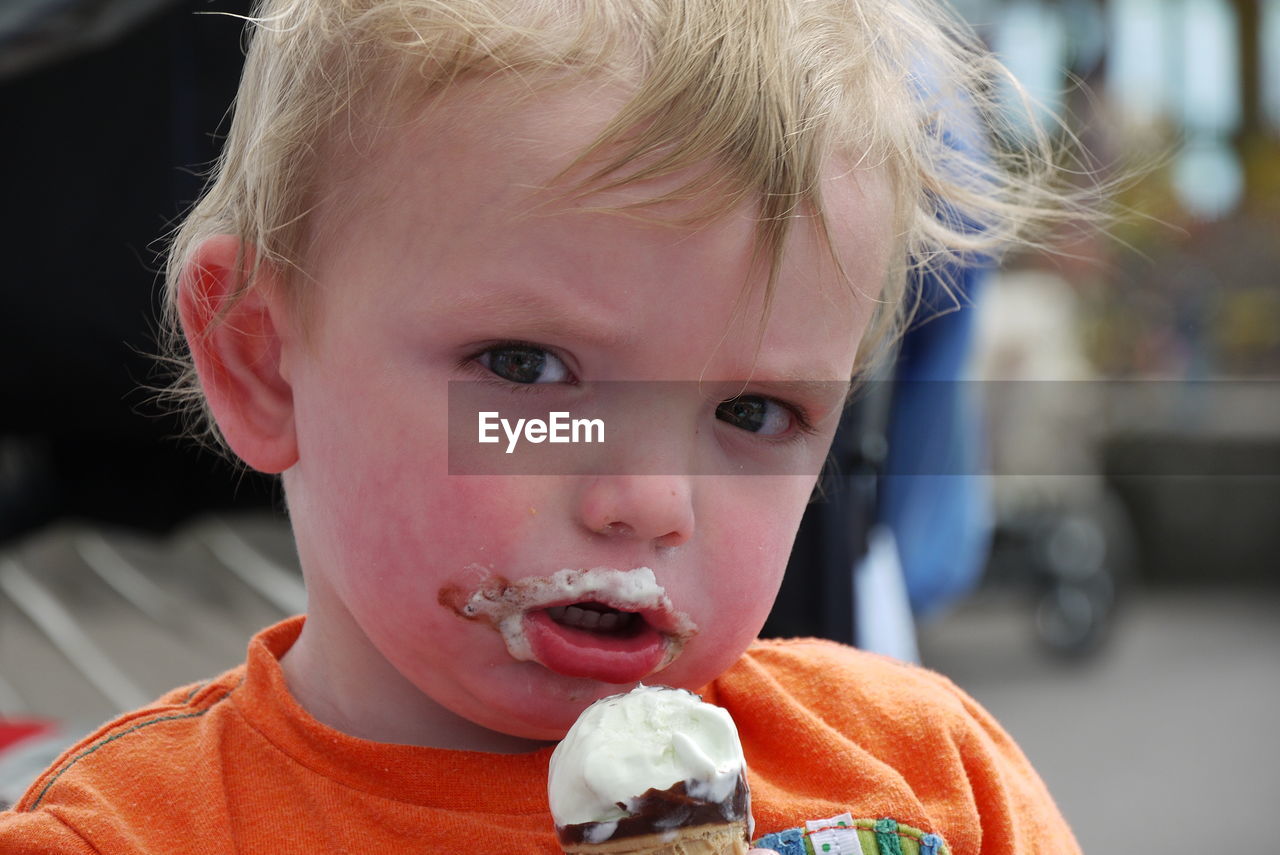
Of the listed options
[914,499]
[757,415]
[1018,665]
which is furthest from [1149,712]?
[757,415]

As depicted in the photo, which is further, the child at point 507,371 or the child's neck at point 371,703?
the child's neck at point 371,703

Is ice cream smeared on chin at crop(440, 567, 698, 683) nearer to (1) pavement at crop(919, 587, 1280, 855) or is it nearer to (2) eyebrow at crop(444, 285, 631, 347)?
(2) eyebrow at crop(444, 285, 631, 347)

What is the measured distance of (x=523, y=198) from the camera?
72cm

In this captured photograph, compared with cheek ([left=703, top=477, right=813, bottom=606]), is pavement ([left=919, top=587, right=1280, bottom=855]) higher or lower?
lower

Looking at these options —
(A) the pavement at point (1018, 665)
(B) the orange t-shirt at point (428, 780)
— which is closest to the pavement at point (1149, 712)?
(A) the pavement at point (1018, 665)

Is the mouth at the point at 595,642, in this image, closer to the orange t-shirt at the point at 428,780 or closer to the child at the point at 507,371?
the child at the point at 507,371

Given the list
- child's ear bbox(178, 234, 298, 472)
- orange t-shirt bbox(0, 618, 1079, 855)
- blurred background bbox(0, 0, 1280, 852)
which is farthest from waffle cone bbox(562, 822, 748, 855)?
blurred background bbox(0, 0, 1280, 852)

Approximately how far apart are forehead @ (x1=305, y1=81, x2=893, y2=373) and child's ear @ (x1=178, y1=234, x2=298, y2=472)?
115 mm

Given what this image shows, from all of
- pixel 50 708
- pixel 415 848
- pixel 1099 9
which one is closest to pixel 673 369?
pixel 415 848

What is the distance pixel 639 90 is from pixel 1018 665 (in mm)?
4404

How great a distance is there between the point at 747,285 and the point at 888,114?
0.19 metres

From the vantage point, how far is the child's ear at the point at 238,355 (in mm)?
842

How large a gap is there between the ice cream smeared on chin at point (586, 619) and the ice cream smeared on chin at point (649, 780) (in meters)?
0.03

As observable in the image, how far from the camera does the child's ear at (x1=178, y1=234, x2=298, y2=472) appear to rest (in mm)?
842
